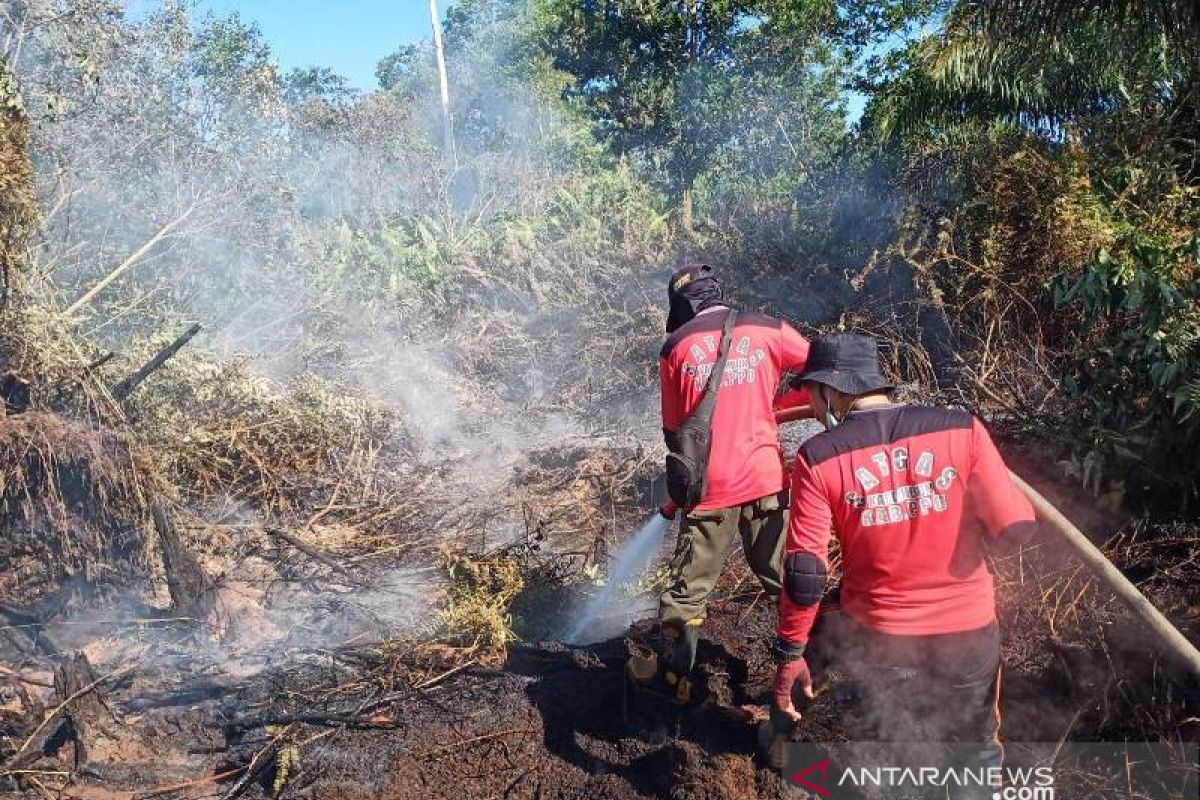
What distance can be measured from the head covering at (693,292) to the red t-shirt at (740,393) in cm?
18

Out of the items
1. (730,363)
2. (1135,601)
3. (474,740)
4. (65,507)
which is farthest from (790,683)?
(65,507)

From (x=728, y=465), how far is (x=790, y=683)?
39.3 inches

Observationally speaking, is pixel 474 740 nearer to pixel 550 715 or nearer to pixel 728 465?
pixel 550 715

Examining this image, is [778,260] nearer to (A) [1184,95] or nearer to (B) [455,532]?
(A) [1184,95]

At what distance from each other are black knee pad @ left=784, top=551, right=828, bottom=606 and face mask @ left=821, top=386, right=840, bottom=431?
1.36 ft

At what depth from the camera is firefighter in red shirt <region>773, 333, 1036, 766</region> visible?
2.69m

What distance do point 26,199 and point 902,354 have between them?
22.4 ft

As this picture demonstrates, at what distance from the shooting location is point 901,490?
2719 millimetres

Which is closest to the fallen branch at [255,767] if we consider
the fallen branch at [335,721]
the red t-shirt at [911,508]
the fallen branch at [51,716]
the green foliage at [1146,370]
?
the fallen branch at [335,721]

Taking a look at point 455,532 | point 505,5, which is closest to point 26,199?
point 455,532

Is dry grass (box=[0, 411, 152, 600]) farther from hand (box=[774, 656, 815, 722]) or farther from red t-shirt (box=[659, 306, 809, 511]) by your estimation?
hand (box=[774, 656, 815, 722])

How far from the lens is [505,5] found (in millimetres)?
25078

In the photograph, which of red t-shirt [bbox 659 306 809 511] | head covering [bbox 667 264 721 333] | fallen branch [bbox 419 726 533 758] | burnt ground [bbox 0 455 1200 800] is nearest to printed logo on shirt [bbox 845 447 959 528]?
burnt ground [bbox 0 455 1200 800]

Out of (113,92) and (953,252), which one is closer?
(953,252)
